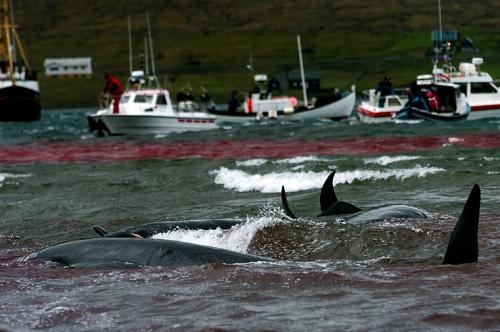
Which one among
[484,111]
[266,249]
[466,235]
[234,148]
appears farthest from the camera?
[484,111]

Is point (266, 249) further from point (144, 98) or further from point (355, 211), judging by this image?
point (144, 98)

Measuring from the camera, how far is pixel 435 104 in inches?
2415

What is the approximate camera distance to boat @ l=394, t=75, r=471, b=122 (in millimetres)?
59875

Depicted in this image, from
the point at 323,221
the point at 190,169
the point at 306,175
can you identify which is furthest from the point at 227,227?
the point at 190,169

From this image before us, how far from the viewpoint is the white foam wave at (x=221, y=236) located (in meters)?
14.3

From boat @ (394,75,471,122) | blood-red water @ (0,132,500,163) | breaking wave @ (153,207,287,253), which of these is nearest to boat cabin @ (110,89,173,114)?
blood-red water @ (0,132,500,163)

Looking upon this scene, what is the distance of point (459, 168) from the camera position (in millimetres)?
27234

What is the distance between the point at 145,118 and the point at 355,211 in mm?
42753

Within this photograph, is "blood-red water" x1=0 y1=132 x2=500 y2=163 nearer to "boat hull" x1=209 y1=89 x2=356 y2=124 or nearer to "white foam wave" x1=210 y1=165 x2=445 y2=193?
"white foam wave" x1=210 y1=165 x2=445 y2=193

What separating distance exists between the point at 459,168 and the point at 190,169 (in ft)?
29.8

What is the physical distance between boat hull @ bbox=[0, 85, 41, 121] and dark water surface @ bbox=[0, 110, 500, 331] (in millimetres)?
66239

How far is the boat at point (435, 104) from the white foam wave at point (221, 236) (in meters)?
45.9

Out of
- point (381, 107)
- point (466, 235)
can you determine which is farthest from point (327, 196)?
point (381, 107)

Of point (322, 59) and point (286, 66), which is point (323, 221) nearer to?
point (286, 66)
